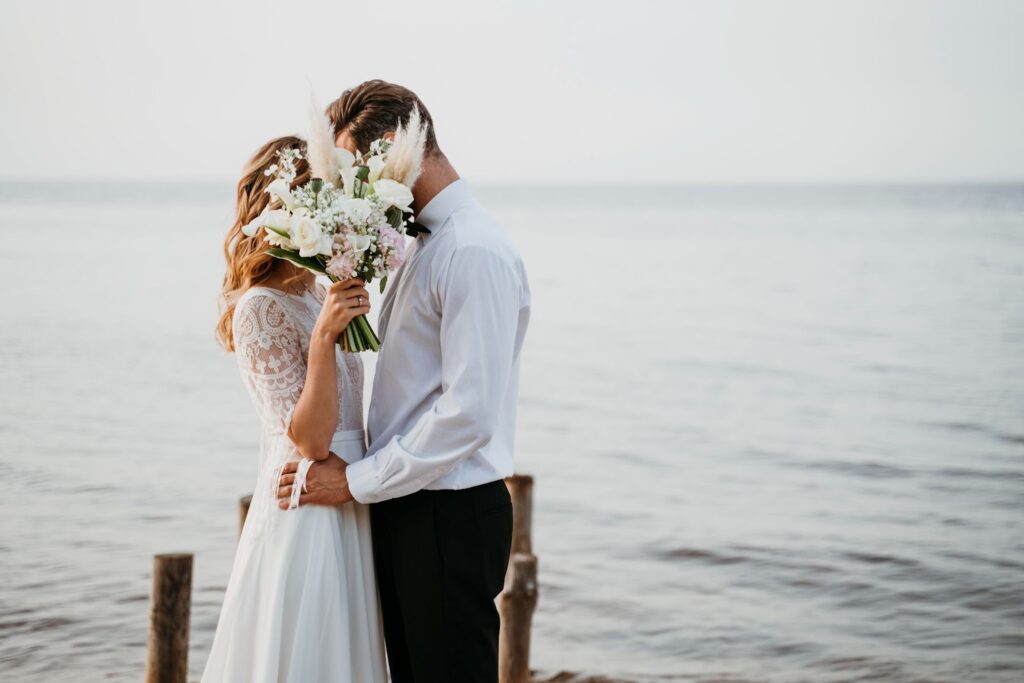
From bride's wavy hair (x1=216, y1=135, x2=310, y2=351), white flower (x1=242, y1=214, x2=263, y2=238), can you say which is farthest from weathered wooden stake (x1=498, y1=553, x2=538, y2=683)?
white flower (x1=242, y1=214, x2=263, y2=238)

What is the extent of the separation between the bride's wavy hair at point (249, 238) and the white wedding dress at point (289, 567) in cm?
10

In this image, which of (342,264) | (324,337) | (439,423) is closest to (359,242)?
(342,264)

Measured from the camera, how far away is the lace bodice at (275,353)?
10.7ft

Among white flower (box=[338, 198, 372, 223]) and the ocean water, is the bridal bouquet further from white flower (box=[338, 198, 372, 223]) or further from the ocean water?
the ocean water

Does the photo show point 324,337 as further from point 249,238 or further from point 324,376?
point 249,238

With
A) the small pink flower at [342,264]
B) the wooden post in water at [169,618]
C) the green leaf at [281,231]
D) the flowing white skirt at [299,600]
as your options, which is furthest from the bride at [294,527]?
the wooden post in water at [169,618]

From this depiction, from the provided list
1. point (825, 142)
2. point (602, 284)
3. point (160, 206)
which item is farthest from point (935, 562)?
point (160, 206)

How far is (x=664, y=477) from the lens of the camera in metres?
12.7

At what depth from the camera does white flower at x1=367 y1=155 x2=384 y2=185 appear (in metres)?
2.98

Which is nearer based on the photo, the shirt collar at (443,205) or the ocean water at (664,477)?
the shirt collar at (443,205)

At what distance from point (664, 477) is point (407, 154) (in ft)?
33.5

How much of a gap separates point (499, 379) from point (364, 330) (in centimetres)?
41

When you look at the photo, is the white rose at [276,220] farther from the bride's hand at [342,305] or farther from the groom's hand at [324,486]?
the groom's hand at [324,486]

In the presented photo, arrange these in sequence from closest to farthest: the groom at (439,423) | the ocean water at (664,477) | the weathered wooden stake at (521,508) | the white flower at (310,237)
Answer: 1. the white flower at (310,237)
2. the groom at (439,423)
3. the weathered wooden stake at (521,508)
4. the ocean water at (664,477)
